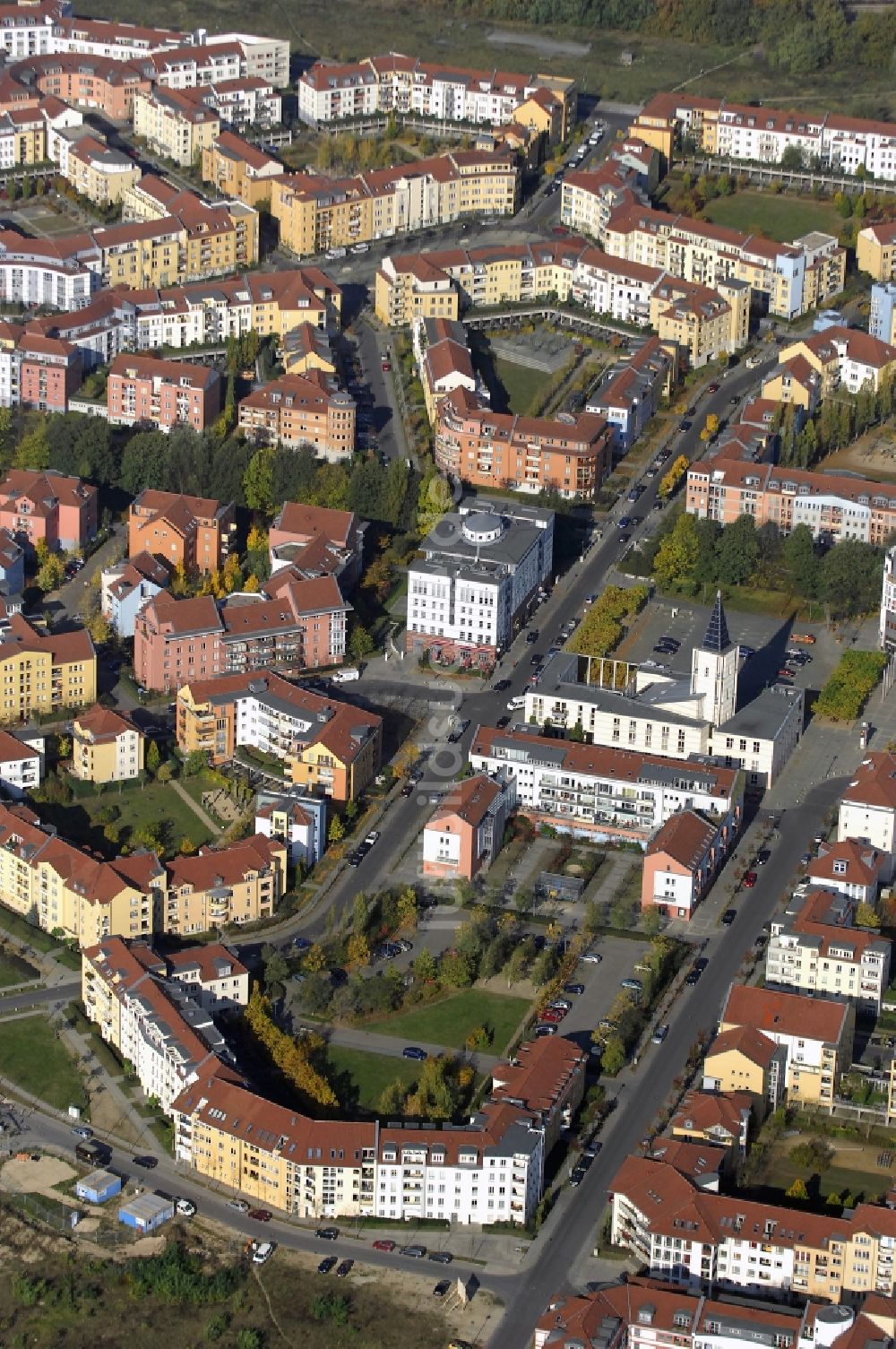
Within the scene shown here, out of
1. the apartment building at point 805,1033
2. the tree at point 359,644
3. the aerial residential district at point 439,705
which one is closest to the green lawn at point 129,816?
the aerial residential district at point 439,705

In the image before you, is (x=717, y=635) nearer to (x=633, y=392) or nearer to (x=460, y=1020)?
(x=460, y=1020)

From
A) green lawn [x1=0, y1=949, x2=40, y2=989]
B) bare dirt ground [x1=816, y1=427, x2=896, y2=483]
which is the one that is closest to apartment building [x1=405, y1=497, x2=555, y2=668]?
bare dirt ground [x1=816, y1=427, x2=896, y2=483]

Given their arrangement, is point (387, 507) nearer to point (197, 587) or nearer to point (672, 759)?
point (197, 587)

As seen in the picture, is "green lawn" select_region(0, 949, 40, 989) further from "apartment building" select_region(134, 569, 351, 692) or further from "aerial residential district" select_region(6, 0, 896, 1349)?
"apartment building" select_region(134, 569, 351, 692)

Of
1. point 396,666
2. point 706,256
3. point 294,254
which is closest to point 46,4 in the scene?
point 294,254

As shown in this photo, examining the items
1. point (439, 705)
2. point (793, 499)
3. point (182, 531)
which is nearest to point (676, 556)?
point (793, 499)

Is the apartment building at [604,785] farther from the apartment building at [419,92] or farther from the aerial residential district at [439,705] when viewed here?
the apartment building at [419,92]
